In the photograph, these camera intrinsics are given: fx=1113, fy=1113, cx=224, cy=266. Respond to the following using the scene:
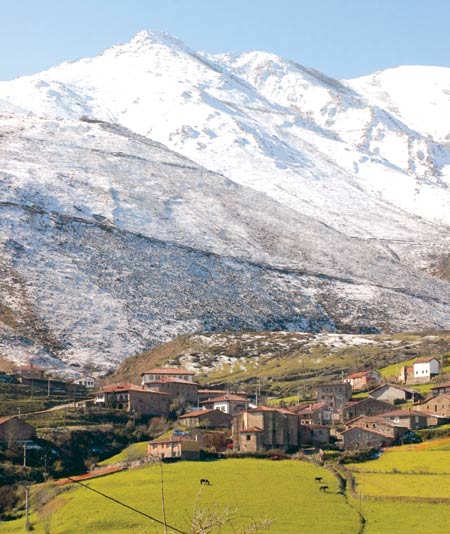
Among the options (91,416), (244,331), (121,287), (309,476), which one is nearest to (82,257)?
(121,287)

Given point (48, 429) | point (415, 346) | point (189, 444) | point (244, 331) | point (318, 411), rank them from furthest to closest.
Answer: point (244, 331)
point (415, 346)
point (318, 411)
point (48, 429)
point (189, 444)

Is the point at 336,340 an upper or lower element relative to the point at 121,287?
lower

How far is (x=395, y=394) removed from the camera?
354 ft

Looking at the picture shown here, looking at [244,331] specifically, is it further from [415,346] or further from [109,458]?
[109,458]

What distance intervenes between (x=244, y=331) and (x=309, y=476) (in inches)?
3983

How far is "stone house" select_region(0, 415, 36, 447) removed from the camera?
287ft

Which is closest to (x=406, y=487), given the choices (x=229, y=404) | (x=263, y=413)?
(x=263, y=413)

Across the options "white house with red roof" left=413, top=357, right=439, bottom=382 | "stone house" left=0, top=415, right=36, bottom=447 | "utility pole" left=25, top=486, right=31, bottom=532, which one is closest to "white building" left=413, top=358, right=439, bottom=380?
"white house with red roof" left=413, top=357, right=439, bottom=382

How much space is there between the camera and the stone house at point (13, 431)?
87375mm

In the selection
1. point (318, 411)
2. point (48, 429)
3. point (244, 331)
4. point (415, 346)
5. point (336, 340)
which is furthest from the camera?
point (244, 331)

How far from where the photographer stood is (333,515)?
64.6m

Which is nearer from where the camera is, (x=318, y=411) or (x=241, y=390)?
(x=318, y=411)

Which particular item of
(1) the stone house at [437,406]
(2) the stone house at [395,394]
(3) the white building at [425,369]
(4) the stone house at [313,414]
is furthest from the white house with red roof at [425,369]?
(4) the stone house at [313,414]

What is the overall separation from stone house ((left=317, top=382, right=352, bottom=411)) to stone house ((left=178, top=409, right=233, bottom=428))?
11751 millimetres
